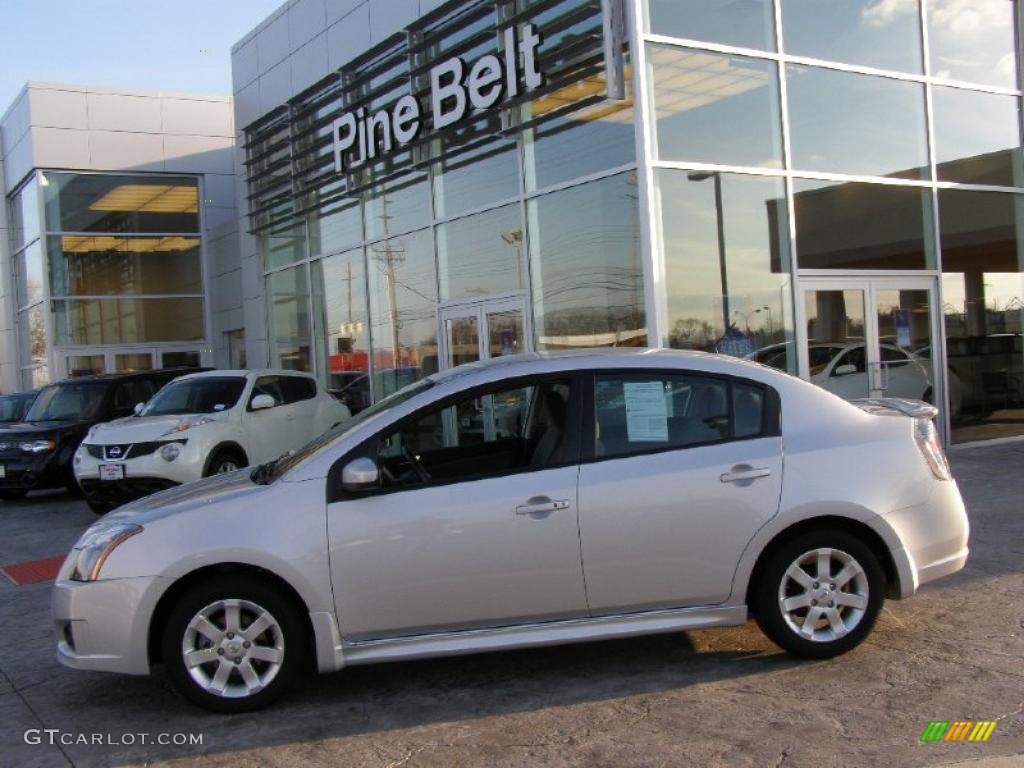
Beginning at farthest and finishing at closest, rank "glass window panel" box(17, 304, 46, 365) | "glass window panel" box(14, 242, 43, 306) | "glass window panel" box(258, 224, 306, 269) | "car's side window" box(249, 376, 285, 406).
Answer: "glass window panel" box(17, 304, 46, 365) < "glass window panel" box(14, 242, 43, 306) < "glass window panel" box(258, 224, 306, 269) < "car's side window" box(249, 376, 285, 406)

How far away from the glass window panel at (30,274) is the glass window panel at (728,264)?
17.1 metres

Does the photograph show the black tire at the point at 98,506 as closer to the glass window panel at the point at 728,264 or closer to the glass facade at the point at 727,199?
the glass facade at the point at 727,199

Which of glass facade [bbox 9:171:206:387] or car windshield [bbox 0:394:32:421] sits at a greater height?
glass facade [bbox 9:171:206:387]

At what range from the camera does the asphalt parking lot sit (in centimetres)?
374

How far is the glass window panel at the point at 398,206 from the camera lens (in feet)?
42.8

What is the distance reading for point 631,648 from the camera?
16.3 ft

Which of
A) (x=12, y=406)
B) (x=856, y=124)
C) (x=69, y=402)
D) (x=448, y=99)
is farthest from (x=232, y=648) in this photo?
(x=12, y=406)

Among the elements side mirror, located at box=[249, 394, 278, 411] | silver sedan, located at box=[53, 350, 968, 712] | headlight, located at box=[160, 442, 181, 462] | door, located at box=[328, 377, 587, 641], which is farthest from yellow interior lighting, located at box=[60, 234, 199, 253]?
door, located at box=[328, 377, 587, 641]

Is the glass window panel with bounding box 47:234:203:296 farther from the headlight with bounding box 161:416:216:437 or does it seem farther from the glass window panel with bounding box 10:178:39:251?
the headlight with bounding box 161:416:216:437

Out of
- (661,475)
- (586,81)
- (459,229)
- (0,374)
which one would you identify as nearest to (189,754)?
(661,475)

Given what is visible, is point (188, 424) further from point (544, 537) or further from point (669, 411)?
point (669, 411)

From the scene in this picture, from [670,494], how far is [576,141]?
22.3 ft

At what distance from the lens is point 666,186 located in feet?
31.8

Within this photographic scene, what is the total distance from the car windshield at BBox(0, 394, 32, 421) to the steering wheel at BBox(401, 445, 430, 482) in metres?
12.5
